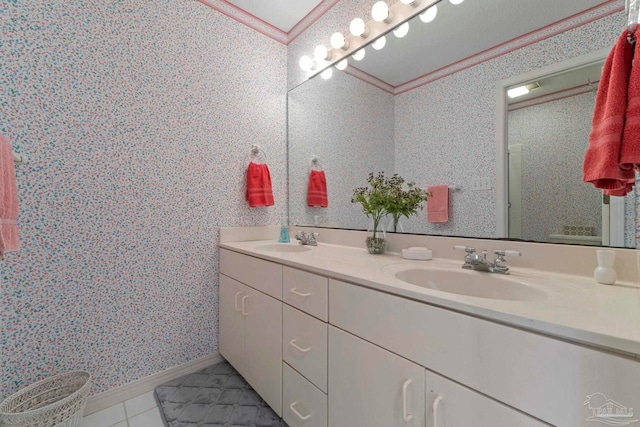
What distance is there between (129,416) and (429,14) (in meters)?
2.37

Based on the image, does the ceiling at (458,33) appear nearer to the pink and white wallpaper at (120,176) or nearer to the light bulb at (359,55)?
the light bulb at (359,55)

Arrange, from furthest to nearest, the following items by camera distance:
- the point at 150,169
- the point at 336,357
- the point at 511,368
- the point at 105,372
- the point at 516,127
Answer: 1. the point at 150,169
2. the point at 105,372
3. the point at 516,127
4. the point at 336,357
5. the point at 511,368

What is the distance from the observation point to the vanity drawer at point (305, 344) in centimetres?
94

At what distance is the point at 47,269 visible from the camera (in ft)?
3.80

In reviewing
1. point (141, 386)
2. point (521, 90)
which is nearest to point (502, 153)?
point (521, 90)

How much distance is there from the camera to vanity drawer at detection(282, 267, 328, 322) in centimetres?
94

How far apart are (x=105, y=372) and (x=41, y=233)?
730 millimetres

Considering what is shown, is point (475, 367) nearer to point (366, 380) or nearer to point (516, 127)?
point (366, 380)

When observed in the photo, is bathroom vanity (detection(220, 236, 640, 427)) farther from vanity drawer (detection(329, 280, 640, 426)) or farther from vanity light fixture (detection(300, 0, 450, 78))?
vanity light fixture (detection(300, 0, 450, 78))

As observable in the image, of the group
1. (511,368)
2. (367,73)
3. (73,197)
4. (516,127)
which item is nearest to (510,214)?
(516,127)

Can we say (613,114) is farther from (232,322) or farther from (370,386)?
(232,322)

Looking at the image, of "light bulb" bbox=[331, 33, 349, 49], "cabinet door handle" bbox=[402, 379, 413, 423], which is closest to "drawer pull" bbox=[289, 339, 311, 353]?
"cabinet door handle" bbox=[402, 379, 413, 423]

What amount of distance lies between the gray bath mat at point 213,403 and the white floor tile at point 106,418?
0.16m

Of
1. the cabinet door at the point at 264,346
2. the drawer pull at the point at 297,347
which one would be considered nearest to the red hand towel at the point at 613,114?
the drawer pull at the point at 297,347
